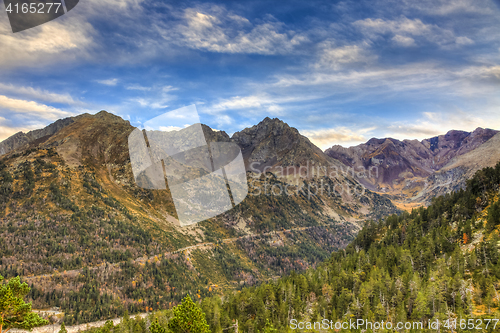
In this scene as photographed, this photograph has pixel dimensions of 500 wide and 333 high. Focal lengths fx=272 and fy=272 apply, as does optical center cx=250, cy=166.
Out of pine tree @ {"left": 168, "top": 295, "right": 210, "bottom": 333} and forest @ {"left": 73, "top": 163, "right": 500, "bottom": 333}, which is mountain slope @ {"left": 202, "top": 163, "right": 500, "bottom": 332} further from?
pine tree @ {"left": 168, "top": 295, "right": 210, "bottom": 333}

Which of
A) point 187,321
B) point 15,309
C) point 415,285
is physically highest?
point 15,309

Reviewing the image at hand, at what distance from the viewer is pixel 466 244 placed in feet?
323

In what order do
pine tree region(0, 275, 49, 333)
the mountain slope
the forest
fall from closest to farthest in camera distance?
pine tree region(0, 275, 49, 333)
the mountain slope
the forest

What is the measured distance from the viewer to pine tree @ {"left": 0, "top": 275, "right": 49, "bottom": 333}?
3509 cm

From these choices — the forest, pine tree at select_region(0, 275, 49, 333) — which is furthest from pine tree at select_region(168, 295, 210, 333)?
the forest

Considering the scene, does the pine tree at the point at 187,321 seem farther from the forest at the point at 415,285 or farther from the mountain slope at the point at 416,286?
the mountain slope at the point at 416,286

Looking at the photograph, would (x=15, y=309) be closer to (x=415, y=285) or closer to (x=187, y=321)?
(x=187, y=321)

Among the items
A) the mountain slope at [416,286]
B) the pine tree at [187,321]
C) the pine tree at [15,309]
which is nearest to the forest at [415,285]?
the mountain slope at [416,286]

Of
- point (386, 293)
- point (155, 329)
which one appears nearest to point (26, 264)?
point (155, 329)

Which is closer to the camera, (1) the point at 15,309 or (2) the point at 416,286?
(1) the point at 15,309

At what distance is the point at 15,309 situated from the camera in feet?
118

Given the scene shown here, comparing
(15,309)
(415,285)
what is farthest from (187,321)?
(415,285)

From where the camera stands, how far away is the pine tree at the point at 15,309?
115 ft

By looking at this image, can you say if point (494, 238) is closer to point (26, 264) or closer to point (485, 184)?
point (485, 184)
